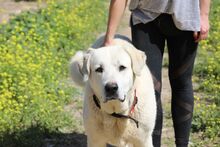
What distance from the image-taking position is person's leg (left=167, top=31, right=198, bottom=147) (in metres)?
4.21

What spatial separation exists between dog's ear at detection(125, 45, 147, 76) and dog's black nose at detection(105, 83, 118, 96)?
298 millimetres

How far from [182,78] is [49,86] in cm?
230

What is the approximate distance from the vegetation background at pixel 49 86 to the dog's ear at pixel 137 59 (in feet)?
5.02

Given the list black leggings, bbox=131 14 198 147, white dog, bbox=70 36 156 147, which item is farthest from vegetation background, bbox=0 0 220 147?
white dog, bbox=70 36 156 147

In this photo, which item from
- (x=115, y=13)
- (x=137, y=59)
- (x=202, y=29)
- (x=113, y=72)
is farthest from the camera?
(x=202, y=29)

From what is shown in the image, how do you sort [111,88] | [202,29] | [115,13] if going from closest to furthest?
[111,88] < [115,13] < [202,29]

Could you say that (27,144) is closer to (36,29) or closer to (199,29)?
(199,29)

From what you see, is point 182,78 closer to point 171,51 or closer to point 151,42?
point 171,51

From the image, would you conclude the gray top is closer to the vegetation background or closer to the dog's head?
the dog's head

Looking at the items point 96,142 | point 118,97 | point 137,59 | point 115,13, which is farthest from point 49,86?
point 118,97

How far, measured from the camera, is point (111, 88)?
3.62 m

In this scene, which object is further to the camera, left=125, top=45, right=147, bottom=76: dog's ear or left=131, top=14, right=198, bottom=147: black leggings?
left=131, top=14, right=198, bottom=147: black leggings

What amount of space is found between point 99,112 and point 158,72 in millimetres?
651

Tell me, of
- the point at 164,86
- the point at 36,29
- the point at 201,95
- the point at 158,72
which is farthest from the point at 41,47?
the point at 158,72
